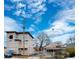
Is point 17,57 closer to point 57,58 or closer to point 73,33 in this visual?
point 57,58

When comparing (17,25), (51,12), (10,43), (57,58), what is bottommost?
(57,58)

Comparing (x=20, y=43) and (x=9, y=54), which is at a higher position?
(x=20, y=43)

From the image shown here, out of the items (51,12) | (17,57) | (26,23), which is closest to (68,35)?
(51,12)

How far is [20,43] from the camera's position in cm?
241

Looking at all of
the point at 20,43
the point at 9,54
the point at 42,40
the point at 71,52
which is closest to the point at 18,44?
the point at 20,43

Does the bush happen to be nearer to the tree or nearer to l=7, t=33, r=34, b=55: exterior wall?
the tree

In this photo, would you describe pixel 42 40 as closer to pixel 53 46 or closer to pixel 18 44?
pixel 53 46

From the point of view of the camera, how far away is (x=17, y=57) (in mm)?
→ 2391

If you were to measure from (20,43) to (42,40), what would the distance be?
0.29 meters

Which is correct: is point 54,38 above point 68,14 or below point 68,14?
below

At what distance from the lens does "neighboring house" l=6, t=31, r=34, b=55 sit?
240 centimetres

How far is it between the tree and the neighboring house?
0.09 meters

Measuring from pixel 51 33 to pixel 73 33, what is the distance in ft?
0.93

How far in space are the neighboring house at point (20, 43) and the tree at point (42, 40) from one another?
0.30ft
